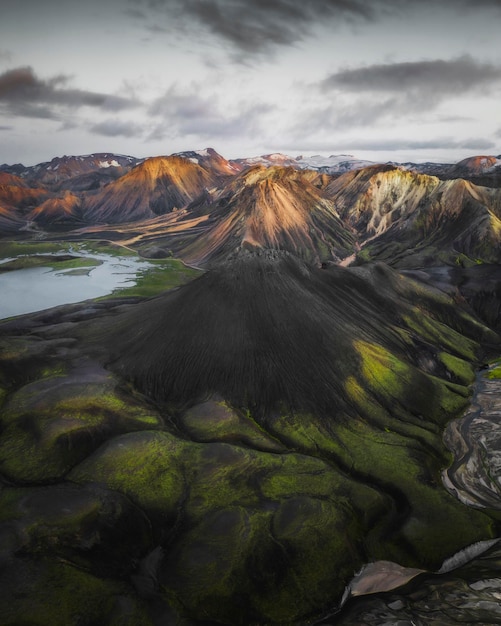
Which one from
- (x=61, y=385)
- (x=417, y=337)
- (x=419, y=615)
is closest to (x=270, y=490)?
(x=419, y=615)

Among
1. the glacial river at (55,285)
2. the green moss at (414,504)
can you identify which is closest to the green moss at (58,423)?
the green moss at (414,504)

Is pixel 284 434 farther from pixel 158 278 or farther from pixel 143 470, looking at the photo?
pixel 158 278

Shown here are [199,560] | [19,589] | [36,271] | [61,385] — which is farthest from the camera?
[36,271]

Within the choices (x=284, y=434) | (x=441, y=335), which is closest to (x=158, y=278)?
(x=441, y=335)

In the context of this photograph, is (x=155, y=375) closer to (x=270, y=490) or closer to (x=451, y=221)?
(x=270, y=490)

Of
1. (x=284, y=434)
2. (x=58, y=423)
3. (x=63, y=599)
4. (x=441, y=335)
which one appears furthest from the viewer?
(x=441, y=335)

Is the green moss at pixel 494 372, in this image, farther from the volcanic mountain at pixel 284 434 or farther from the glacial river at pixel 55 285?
the glacial river at pixel 55 285
